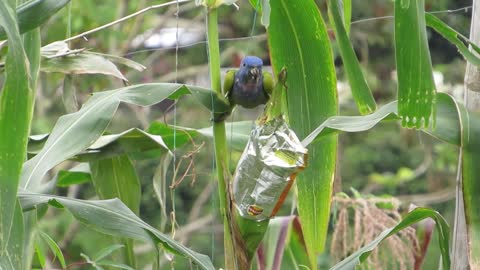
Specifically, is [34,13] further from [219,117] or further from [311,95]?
[311,95]

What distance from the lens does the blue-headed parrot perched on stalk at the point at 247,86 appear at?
1164 millimetres

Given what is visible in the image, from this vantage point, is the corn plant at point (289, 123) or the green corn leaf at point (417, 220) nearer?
the corn plant at point (289, 123)

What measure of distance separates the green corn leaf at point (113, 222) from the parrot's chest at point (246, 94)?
200 millimetres

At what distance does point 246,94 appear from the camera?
45.9 inches

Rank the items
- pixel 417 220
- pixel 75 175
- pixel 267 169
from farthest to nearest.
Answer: pixel 75 175
pixel 417 220
pixel 267 169

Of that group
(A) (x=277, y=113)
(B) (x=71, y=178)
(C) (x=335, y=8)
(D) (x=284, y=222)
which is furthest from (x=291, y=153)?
(B) (x=71, y=178)

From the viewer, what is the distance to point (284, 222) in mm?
1447

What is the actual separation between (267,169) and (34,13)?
30cm

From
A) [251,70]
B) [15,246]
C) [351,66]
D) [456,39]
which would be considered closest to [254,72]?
[251,70]

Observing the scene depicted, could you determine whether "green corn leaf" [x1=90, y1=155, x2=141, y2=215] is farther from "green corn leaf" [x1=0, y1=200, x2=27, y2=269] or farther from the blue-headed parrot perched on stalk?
"green corn leaf" [x1=0, y1=200, x2=27, y2=269]

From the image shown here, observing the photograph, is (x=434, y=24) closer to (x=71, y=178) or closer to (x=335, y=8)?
(x=335, y=8)

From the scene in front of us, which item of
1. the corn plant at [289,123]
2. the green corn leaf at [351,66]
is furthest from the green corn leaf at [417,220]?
the green corn leaf at [351,66]

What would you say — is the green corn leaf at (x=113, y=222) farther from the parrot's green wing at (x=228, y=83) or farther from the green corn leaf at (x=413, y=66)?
the green corn leaf at (x=413, y=66)

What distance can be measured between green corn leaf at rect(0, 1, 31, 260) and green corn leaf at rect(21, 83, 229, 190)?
0.27 metres
